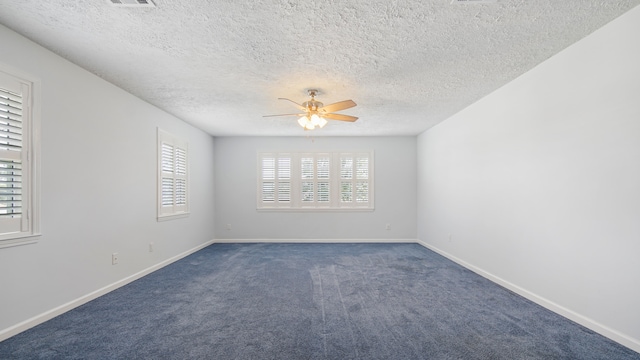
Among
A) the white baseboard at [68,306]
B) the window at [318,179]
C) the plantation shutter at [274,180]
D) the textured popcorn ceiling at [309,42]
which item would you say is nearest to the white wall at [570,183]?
the textured popcorn ceiling at [309,42]

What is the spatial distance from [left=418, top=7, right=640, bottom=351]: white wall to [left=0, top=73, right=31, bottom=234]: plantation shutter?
4.89 meters

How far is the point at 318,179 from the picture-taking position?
266 inches

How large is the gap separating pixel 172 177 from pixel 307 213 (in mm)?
2972

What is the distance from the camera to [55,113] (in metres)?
2.79

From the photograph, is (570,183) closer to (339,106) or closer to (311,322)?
(339,106)

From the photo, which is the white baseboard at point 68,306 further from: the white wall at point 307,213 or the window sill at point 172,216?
the white wall at point 307,213

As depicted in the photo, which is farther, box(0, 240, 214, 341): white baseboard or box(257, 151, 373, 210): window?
box(257, 151, 373, 210): window

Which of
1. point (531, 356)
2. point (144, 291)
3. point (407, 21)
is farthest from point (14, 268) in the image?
point (531, 356)

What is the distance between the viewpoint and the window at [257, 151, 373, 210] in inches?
265

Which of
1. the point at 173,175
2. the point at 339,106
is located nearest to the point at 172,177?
the point at 173,175

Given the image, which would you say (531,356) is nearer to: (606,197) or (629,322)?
(629,322)

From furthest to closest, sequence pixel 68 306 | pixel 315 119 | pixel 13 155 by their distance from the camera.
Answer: pixel 315 119 < pixel 68 306 < pixel 13 155

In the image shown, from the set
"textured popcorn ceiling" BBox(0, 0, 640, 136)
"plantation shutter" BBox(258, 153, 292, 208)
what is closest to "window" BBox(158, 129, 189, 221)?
"textured popcorn ceiling" BBox(0, 0, 640, 136)

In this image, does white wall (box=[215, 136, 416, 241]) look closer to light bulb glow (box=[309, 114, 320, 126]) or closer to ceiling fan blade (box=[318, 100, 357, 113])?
light bulb glow (box=[309, 114, 320, 126])
